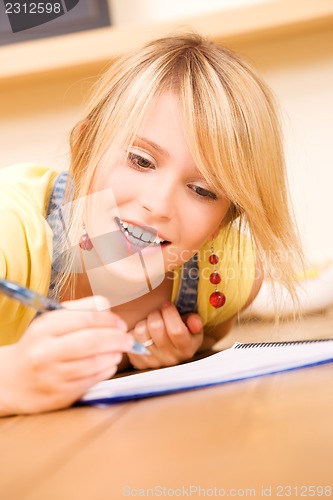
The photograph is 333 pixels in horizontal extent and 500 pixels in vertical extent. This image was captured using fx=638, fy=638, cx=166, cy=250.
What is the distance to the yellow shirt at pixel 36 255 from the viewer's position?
638 mm

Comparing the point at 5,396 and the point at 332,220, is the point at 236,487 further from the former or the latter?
the point at 332,220

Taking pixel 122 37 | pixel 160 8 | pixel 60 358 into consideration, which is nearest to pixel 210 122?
pixel 60 358

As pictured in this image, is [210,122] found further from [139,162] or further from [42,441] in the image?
[42,441]

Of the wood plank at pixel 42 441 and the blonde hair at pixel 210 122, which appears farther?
the blonde hair at pixel 210 122

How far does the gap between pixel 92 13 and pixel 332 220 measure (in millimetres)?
670

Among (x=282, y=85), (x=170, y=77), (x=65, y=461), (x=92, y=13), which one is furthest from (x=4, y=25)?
(x=65, y=461)

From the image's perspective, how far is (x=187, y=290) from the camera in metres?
0.83

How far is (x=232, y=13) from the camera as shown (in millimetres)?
1197

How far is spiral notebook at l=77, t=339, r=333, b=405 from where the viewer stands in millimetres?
410

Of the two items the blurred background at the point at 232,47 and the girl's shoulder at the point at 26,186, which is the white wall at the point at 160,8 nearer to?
the blurred background at the point at 232,47

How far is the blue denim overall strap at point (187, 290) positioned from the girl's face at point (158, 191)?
0.53 ft

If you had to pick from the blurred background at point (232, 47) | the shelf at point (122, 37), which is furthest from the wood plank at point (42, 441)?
the shelf at point (122, 37)

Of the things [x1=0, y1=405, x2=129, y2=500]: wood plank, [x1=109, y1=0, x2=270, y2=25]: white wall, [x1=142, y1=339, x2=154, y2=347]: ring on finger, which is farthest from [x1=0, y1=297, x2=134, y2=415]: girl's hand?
[x1=109, y1=0, x2=270, y2=25]: white wall

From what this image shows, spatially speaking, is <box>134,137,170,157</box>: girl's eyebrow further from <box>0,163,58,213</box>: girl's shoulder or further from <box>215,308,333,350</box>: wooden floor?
<box>215,308,333,350</box>: wooden floor
